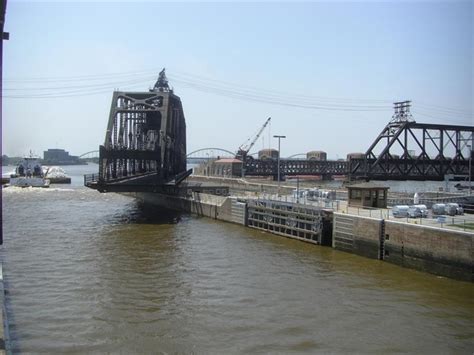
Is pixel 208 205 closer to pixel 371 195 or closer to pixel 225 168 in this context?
A: pixel 371 195

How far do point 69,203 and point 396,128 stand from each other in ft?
248

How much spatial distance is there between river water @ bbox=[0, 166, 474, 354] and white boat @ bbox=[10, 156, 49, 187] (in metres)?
90.0

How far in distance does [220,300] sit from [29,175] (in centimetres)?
12724

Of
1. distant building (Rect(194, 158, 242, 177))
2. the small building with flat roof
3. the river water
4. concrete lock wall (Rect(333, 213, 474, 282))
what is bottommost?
the river water

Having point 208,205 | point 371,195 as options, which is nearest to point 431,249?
point 371,195

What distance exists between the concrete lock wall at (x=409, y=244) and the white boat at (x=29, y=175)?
10396 centimetres

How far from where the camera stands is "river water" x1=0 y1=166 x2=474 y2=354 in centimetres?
1880

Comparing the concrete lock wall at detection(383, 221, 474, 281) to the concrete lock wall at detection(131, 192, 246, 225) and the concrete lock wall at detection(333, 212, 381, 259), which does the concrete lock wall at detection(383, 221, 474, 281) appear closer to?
the concrete lock wall at detection(333, 212, 381, 259)

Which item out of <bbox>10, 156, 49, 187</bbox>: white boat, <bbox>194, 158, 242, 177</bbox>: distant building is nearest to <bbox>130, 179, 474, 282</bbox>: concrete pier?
<bbox>194, 158, 242, 177</bbox>: distant building

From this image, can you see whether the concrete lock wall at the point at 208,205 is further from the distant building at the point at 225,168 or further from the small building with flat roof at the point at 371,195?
the distant building at the point at 225,168

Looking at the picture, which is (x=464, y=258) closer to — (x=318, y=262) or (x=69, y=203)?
(x=318, y=262)

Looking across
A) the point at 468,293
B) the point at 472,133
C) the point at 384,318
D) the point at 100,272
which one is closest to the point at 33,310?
the point at 100,272

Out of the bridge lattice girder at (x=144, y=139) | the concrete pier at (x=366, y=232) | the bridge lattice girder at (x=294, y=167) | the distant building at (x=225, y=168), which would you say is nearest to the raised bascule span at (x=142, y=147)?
the bridge lattice girder at (x=144, y=139)

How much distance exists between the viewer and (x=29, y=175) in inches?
5389
